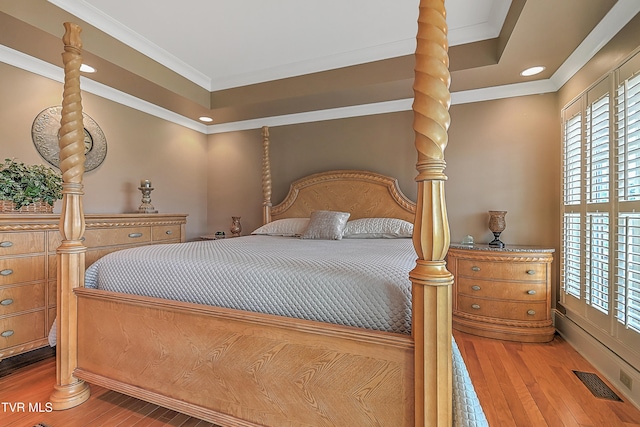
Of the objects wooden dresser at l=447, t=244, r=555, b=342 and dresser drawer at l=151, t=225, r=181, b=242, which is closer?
wooden dresser at l=447, t=244, r=555, b=342

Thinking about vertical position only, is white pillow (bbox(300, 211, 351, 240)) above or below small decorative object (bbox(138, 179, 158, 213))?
below

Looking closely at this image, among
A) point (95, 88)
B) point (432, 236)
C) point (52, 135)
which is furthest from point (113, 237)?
point (432, 236)

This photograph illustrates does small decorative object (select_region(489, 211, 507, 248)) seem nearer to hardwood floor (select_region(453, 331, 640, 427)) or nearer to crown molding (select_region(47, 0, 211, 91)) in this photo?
hardwood floor (select_region(453, 331, 640, 427))

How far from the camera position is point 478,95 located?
124 inches

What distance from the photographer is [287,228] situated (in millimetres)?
3283

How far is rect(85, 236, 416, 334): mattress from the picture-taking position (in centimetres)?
118

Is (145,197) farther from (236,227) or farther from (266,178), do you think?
(266,178)

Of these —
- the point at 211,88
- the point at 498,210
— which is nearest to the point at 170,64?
the point at 211,88

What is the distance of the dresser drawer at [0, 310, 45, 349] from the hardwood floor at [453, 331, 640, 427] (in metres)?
3.00

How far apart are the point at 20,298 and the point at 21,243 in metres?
0.38

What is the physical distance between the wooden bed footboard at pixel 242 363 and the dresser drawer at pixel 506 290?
1.96 metres

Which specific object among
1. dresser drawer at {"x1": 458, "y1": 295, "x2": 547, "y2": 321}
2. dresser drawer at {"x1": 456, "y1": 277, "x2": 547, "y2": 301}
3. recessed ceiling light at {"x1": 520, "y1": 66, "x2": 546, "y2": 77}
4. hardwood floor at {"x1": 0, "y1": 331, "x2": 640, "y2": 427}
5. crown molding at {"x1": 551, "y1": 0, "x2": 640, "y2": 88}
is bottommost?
hardwood floor at {"x1": 0, "y1": 331, "x2": 640, "y2": 427}

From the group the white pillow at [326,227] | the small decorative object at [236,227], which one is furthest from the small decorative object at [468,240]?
the small decorative object at [236,227]

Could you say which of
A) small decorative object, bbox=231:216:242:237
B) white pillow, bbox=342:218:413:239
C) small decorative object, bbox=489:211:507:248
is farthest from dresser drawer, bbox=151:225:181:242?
small decorative object, bbox=489:211:507:248
